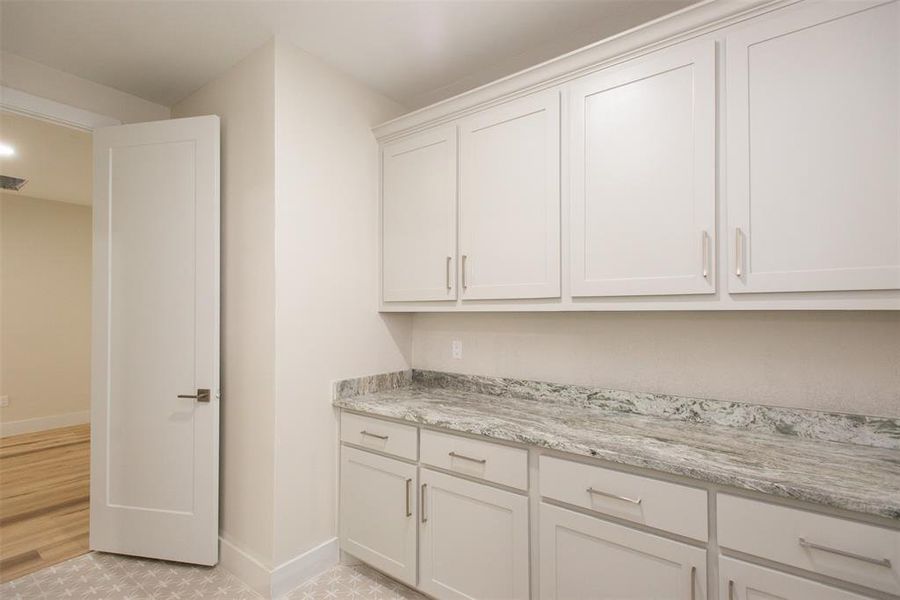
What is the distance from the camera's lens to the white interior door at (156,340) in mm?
2145

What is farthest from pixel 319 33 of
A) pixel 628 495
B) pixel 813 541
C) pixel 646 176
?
pixel 813 541

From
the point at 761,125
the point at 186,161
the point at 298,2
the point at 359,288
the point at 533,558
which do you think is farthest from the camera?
the point at 359,288

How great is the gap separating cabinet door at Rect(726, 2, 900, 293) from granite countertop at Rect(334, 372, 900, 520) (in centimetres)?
53

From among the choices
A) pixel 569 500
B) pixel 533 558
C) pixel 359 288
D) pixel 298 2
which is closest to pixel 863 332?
pixel 569 500

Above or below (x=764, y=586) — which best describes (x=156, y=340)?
above

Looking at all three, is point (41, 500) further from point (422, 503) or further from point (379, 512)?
point (422, 503)

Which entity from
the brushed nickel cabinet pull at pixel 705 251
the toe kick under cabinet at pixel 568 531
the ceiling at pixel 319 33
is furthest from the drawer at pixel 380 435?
the ceiling at pixel 319 33

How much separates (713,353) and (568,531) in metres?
0.92

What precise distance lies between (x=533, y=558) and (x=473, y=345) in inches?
44.5

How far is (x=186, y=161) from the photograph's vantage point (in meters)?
2.19

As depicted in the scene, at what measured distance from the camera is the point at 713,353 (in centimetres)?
176

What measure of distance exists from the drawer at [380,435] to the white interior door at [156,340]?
2.13ft

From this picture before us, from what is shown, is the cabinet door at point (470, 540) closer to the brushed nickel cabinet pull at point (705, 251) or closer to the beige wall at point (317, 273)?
the beige wall at point (317, 273)

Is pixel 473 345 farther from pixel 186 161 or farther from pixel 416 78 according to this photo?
pixel 186 161
